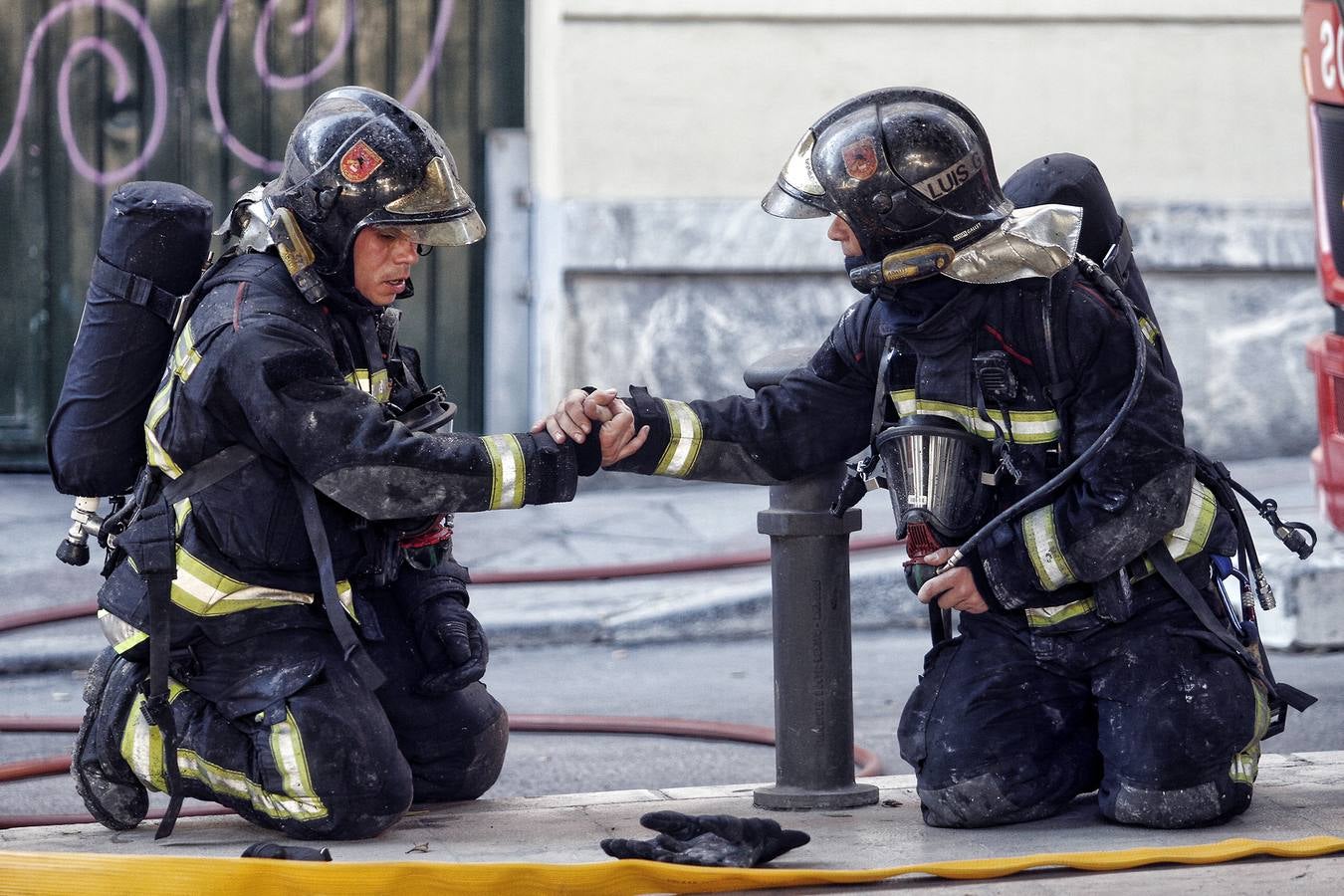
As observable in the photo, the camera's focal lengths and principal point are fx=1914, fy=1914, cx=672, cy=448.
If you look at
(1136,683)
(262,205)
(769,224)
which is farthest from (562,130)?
(1136,683)

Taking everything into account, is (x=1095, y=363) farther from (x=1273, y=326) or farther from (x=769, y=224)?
(x=1273, y=326)

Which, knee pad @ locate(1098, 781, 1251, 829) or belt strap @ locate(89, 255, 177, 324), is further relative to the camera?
belt strap @ locate(89, 255, 177, 324)

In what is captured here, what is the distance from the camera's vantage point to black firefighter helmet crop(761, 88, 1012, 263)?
3711mm

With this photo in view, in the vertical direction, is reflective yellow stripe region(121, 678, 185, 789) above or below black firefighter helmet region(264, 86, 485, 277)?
below

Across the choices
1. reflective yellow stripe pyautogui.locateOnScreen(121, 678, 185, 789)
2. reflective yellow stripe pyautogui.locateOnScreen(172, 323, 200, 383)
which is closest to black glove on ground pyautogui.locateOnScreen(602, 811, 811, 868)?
reflective yellow stripe pyautogui.locateOnScreen(121, 678, 185, 789)

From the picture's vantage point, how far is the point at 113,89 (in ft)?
27.9

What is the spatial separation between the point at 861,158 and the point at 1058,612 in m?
0.97

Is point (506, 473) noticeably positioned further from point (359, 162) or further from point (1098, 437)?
point (1098, 437)

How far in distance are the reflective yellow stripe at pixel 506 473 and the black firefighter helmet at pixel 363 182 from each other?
0.44 metres

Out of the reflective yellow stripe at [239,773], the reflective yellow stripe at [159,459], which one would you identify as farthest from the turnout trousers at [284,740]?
the reflective yellow stripe at [159,459]

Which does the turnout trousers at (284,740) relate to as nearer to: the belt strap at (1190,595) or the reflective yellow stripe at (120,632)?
the reflective yellow stripe at (120,632)

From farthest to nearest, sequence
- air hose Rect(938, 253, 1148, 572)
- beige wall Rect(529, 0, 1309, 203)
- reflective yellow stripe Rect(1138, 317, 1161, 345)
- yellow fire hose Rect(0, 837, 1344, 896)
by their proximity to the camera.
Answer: beige wall Rect(529, 0, 1309, 203) → reflective yellow stripe Rect(1138, 317, 1161, 345) → air hose Rect(938, 253, 1148, 572) → yellow fire hose Rect(0, 837, 1344, 896)

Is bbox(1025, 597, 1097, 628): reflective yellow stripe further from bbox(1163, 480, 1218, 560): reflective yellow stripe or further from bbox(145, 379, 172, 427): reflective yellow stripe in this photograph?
bbox(145, 379, 172, 427): reflective yellow stripe

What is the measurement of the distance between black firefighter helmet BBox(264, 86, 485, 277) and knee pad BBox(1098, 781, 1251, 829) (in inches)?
66.4
